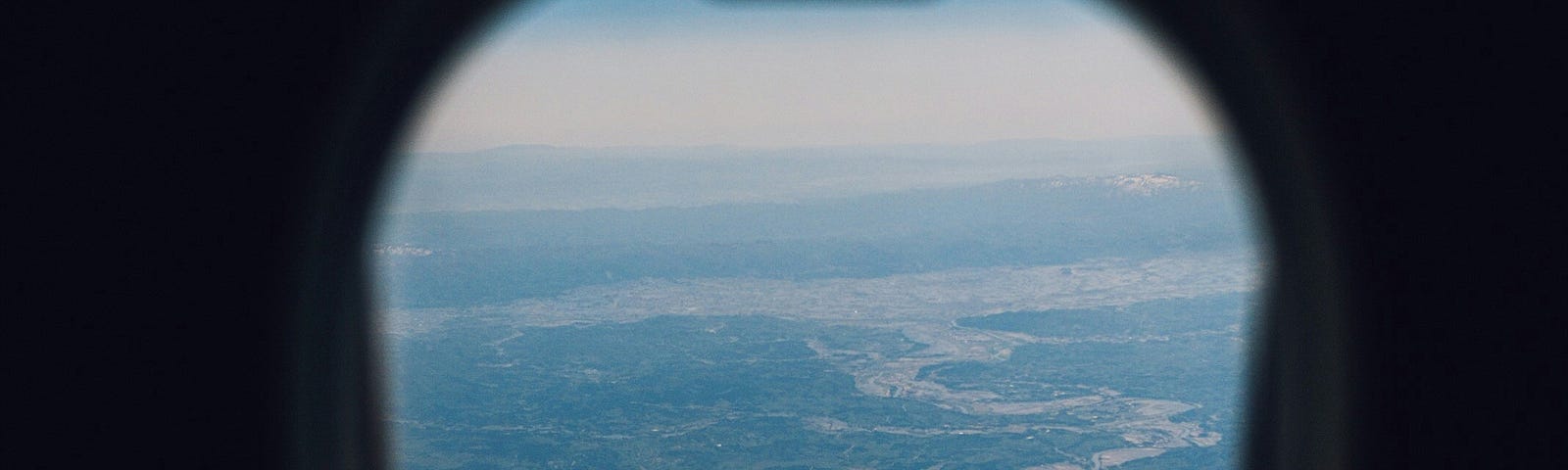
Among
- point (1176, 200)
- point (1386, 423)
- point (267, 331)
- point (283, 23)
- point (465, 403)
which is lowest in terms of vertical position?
point (465, 403)

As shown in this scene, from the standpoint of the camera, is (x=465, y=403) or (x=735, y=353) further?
(x=735, y=353)

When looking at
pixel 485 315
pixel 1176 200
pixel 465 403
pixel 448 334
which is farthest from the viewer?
pixel 1176 200

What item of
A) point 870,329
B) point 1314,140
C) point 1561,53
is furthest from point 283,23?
point 870,329

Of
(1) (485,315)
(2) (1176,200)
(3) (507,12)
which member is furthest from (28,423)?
(2) (1176,200)

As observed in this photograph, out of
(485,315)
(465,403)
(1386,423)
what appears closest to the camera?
(1386,423)

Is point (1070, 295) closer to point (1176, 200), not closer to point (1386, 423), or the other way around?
point (1176, 200)

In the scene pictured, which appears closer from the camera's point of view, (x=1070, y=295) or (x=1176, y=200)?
(x=1070, y=295)

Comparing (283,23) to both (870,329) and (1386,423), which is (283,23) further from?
(870,329)

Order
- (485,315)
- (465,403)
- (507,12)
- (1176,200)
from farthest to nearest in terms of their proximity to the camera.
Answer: (1176,200), (485,315), (465,403), (507,12)

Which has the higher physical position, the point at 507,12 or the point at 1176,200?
the point at 1176,200
